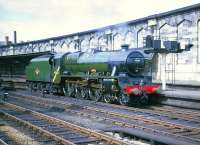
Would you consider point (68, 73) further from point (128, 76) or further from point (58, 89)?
point (128, 76)

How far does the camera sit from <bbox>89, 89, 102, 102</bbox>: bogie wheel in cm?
2049

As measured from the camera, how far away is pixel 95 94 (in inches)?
827

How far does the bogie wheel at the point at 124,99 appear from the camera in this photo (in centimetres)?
1815

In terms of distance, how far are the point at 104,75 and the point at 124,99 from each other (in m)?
2.20

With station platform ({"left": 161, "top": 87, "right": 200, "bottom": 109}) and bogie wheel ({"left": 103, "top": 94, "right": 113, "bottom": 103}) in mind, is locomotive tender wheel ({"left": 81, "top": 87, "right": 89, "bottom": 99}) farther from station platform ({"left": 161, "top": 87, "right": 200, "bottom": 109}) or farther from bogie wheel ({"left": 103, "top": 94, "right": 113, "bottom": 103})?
station platform ({"left": 161, "top": 87, "right": 200, "bottom": 109})

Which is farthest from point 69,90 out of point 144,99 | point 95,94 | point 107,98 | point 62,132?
point 62,132

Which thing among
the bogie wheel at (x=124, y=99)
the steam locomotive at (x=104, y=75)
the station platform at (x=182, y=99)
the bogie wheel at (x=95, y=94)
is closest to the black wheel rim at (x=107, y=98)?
the steam locomotive at (x=104, y=75)

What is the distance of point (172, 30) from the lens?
27.8m

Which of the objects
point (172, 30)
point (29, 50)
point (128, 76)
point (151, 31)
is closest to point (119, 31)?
point (151, 31)

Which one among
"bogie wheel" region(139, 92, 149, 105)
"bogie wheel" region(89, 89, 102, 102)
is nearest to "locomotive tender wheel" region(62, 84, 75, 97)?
"bogie wheel" region(89, 89, 102, 102)

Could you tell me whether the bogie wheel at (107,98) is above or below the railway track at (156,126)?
above

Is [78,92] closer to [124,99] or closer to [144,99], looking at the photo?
[124,99]

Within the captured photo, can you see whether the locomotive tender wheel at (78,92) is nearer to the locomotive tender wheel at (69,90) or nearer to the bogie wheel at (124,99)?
the locomotive tender wheel at (69,90)

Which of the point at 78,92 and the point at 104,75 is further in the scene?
the point at 78,92
